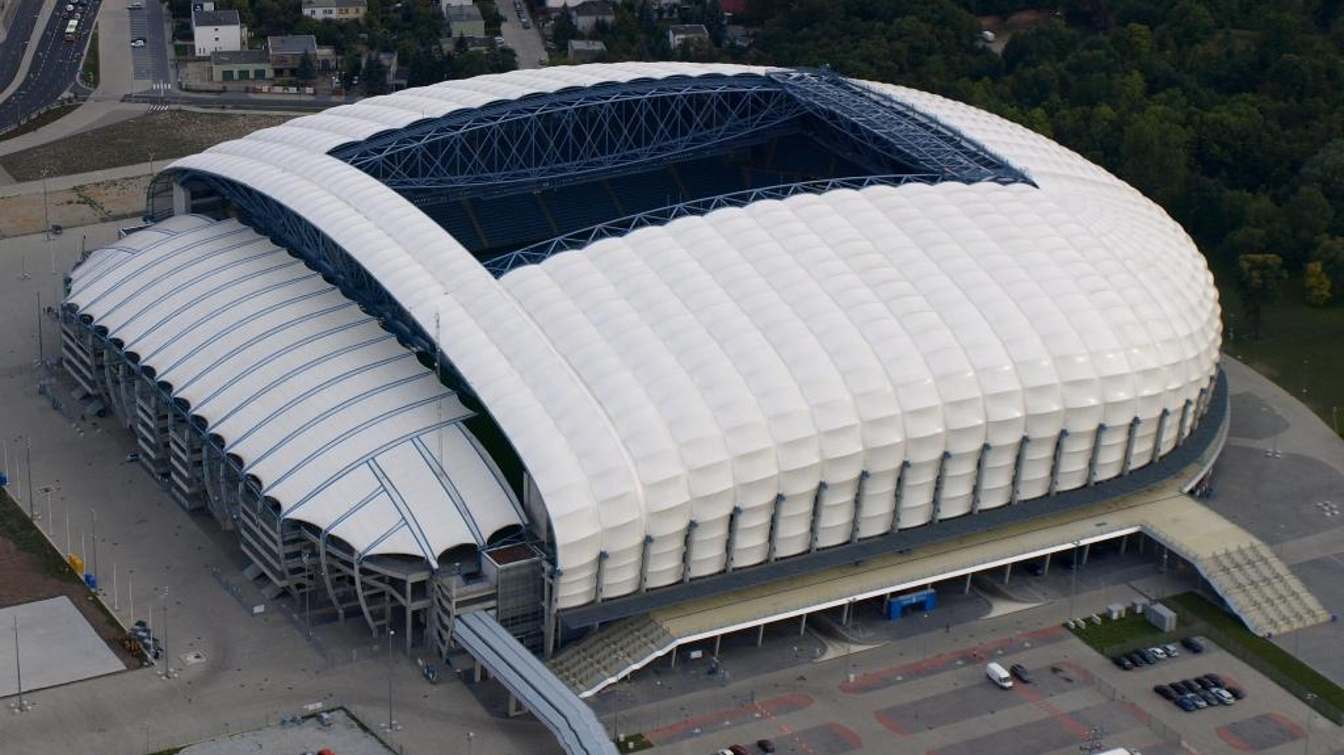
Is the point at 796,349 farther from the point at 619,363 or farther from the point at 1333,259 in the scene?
the point at 1333,259

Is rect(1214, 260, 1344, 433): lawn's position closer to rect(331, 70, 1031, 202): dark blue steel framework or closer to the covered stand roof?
rect(331, 70, 1031, 202): dark blue steel framework

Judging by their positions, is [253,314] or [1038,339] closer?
[1038,339]

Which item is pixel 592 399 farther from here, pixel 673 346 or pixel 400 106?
pixel 400 106

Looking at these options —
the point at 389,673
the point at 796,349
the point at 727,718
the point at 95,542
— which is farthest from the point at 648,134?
the point at 727,718

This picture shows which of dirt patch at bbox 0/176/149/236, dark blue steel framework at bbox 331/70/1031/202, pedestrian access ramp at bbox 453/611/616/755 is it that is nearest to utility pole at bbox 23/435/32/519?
dark blue steel framework at bbox 331/70/1031/202

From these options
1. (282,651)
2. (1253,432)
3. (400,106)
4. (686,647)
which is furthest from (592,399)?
(1253,432)

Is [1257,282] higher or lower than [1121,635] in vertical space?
higher
